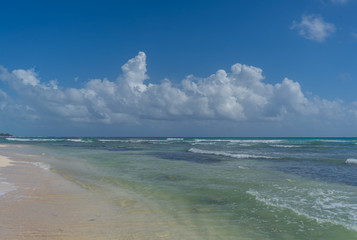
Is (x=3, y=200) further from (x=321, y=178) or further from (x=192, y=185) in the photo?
(x=321, y=178)

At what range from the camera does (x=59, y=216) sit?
18.8ft

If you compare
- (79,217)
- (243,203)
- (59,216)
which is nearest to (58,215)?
(59,216)

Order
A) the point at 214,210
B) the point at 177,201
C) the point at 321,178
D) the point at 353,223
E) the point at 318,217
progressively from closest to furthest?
1. the point at 353,223
2. the point at 318,217
3. the point at 214,210
4. the point at 177,201
5. the point at 321,178

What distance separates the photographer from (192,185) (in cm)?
988

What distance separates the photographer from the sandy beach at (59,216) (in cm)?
468

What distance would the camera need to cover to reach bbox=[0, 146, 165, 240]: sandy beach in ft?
15.4

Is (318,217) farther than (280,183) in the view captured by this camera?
No

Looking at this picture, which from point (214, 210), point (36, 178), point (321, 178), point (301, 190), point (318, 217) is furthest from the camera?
point (321, 178)

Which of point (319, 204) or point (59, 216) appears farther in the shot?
point (319, 204)

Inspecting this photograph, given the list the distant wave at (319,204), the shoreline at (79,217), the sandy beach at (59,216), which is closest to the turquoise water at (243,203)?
the distant wave at (319,204)

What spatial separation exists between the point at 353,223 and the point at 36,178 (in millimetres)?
10672

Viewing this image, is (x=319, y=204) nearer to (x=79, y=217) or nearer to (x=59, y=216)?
(x=79, y=217)

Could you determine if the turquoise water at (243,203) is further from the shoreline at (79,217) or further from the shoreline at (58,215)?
the shoreline at (58,215)

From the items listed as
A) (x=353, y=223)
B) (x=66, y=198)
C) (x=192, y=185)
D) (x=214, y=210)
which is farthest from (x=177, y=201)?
(x=353, y=223)
